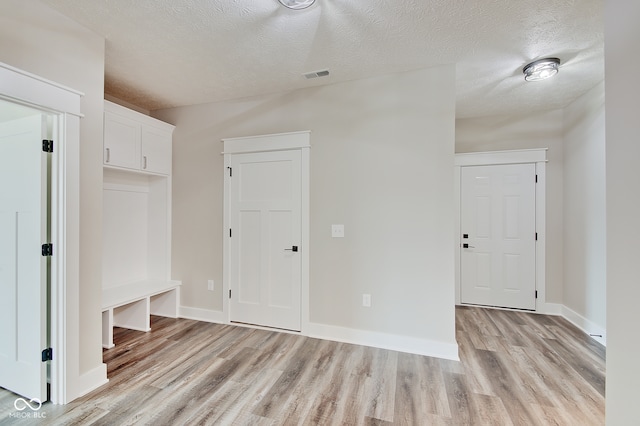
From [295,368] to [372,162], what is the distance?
6.75ft

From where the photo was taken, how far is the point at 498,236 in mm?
3900

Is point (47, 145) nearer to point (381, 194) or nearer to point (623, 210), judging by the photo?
point (381, 194)

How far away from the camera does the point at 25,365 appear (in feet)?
6.32

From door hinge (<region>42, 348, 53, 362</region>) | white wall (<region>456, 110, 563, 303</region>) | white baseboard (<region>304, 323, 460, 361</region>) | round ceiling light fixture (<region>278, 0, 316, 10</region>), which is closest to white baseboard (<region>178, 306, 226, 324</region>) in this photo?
white baseboard (<region>304, 323, 460, 361</region>)

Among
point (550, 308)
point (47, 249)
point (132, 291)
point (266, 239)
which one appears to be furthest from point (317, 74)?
point (550, 308)

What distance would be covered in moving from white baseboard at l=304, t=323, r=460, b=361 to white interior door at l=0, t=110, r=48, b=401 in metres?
2.18

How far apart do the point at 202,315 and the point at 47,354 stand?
5.44ft

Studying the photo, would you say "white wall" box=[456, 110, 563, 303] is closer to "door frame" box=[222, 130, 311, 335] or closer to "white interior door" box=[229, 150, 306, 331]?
"door frame" box=[222, 130, 311, 335]

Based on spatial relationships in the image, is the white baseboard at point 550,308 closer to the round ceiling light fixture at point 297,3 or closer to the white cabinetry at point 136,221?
the round ceiling light fixture at point 297,3

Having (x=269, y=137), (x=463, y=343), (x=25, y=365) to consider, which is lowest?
(x=463, y=343)

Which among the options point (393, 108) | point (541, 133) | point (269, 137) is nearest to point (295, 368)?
point (269, 137)

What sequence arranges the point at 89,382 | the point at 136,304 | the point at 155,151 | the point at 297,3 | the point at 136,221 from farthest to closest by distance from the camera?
1. the point at 136,221
2. the point at 155,151
3. the point at 136,304
4. the point at 89,382
5. the point at 297,3

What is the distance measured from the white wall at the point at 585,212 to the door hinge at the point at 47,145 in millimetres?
4869

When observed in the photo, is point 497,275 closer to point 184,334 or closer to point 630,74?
point 630,74
